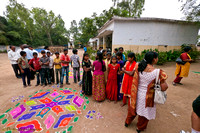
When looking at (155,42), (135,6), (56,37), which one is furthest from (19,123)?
(56,37)

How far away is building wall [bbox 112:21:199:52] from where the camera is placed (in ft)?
28.7

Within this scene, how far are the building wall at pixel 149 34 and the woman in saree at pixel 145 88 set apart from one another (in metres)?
7.82

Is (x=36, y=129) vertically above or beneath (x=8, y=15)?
beneath

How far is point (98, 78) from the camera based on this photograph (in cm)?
279

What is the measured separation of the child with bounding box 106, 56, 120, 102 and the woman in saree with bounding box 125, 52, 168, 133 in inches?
40.8

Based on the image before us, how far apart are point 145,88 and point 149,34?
9.19m

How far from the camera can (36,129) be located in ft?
6.42

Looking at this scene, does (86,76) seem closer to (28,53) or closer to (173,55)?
(28,53)

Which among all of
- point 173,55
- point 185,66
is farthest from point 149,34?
point 185,66

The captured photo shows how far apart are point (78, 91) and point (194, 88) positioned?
5.07 metres

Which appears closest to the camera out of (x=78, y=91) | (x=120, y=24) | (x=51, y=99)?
(x=51, y=99)

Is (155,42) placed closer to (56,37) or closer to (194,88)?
(194,88)

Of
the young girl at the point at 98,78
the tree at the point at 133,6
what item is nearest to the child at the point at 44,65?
the young girl at the point at 98,78

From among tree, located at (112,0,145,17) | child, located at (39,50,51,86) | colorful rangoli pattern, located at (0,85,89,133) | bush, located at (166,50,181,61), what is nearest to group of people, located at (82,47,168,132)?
colorful rangoli pattern, located at (0,85,89,133)
